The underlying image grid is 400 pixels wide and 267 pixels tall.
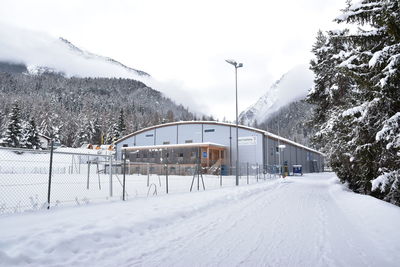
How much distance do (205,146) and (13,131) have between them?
4176 centimetres

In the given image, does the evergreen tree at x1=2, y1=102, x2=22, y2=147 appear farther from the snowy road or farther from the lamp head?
the snowy road

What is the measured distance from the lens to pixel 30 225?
5.67 metres

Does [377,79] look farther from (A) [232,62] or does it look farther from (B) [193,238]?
(A) [232,62]

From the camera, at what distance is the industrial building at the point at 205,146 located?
3997 centimetres

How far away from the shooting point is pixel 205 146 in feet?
129

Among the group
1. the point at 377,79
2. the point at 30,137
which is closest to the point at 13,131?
the point at 30,137

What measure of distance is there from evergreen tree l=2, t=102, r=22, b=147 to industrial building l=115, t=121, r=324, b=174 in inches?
885

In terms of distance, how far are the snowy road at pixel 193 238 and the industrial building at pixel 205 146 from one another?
28.6 meters

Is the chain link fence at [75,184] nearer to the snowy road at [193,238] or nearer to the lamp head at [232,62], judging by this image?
the snowy road at [193,238]

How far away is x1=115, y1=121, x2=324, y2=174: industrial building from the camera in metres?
40.0

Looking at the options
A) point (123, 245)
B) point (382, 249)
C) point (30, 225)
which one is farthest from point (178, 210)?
point (382, 249)

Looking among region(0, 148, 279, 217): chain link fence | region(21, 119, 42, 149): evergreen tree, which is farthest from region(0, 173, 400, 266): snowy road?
region(21, 119, 42, 149): evergreen tree

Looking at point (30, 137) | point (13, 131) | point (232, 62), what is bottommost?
point (30, 137)

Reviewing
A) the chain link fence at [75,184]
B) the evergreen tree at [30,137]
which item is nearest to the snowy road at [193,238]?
the chain link fence at [75,184]
